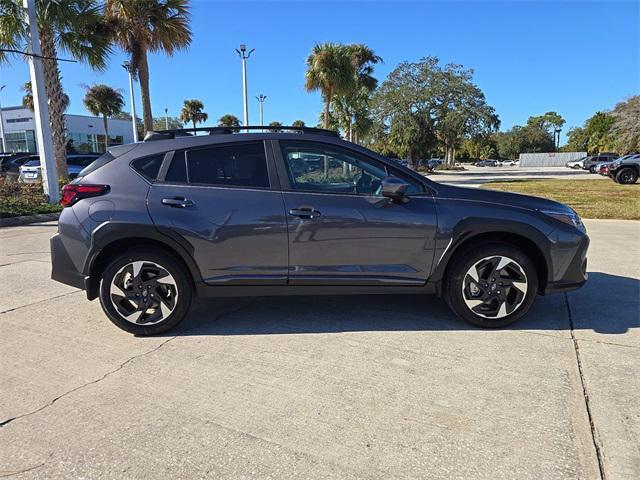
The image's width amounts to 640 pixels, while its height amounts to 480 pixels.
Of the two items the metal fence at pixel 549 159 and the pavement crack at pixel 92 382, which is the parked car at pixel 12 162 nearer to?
the pavement crack at pixel 92 382

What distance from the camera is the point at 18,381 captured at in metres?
3.04

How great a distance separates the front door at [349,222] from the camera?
12.0 feet

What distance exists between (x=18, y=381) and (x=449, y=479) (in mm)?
2915

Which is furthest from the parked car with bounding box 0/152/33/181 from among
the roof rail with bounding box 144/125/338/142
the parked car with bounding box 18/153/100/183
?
the roof rail with bounding box 144/125/338/142

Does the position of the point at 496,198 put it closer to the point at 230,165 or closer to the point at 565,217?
the point at 565,217

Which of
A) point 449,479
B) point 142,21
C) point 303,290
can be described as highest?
point 142,21

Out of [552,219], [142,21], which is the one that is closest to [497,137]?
[142,21]

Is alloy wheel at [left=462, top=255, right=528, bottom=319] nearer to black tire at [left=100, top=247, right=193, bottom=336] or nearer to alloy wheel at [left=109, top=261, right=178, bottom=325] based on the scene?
black tire at [left=100, top=247, right=193, bottom=336]

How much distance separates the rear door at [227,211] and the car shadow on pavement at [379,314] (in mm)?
526

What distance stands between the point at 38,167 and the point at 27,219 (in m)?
5.79

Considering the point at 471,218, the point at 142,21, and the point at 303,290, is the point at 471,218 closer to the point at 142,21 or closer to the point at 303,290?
the point at 303,290

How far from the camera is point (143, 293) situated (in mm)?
3744

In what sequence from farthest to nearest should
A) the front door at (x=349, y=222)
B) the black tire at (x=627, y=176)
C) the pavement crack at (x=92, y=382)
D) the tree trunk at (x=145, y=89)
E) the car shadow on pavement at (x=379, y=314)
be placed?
1. the black tire at (x=627, y=176)
2. the tree trunk at (x=145, y=89)
3. the car shadow on pavement at (x=379, y=314)
4. the front door at (x=349, y=222)
5. the pavement crack at (x=92, y=382)

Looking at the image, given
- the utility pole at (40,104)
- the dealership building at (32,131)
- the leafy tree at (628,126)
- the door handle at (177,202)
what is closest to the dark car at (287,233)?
the door handle at (177,202)
